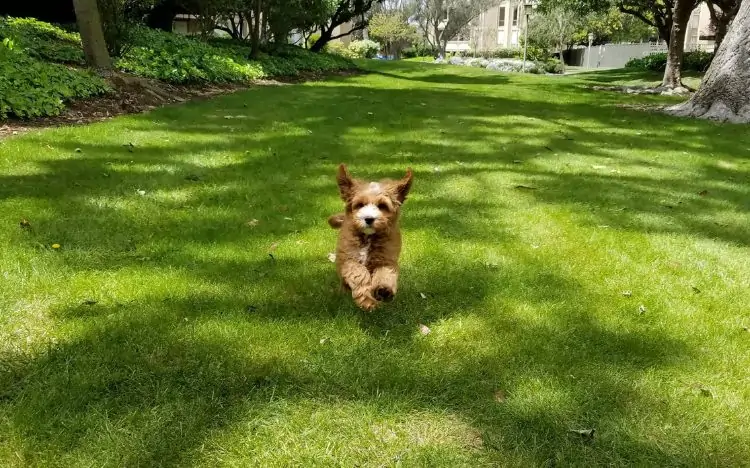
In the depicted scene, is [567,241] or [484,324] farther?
[567,241]

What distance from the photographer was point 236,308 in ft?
10.9

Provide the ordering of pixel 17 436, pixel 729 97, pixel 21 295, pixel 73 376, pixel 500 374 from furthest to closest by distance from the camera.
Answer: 1. pixel 729 97
2. pixel 21 295
3. pixel 500 374
4. pixel 73 376
5. pixel 17 436

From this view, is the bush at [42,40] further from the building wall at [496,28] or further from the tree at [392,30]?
the building wall at [496,28]

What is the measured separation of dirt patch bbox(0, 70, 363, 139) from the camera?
26.5 feet

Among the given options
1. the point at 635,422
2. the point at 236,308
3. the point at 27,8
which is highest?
the point at 27,8

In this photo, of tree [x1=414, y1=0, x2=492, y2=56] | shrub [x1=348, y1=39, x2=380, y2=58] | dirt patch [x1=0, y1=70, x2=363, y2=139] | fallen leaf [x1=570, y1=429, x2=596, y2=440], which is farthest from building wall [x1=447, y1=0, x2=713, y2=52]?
fallen leaf [x1=570, y1=429, x2=596, y2=440]

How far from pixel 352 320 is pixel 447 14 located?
67575 mm

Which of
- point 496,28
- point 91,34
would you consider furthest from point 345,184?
point 496,28

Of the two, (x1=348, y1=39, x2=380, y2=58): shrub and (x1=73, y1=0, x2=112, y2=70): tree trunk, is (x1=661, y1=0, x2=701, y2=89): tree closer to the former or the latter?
(x1=73, y1=0, x2=112, y2=70): tree trunk

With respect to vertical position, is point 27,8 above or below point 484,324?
above

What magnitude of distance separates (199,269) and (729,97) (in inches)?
498

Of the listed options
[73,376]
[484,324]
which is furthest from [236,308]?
[484,324]

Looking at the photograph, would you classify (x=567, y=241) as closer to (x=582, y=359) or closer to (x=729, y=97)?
(x=582, y=359)

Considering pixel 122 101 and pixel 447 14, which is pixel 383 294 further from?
pixel 447 14
